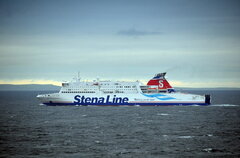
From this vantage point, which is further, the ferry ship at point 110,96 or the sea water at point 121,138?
the ferry ship at point 110,96

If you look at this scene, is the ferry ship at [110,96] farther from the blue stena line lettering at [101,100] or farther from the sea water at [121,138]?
the sea water at [121,138]

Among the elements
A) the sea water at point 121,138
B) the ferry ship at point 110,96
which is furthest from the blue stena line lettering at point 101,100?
the sea water at point 121,138

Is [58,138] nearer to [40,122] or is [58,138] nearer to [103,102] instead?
[40,122]

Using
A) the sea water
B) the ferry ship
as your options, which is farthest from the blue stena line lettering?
the sea water

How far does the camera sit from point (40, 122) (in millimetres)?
60875

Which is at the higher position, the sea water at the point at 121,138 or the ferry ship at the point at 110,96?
the ferry ship at the point at 110,96

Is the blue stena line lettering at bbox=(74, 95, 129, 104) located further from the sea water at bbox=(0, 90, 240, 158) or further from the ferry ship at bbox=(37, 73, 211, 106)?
the sea water at bbox=(0, 90, 240, 158)

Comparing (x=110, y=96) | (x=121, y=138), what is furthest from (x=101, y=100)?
(x=121, y=138)

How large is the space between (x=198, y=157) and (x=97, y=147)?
11.1 metres

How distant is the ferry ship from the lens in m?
93.8

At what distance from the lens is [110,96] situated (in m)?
93.8

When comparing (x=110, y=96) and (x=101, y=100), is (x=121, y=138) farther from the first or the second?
(x=101, y=100)

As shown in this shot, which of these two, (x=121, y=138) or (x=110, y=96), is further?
(x=110, y=96)

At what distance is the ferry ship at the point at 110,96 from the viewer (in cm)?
9375
